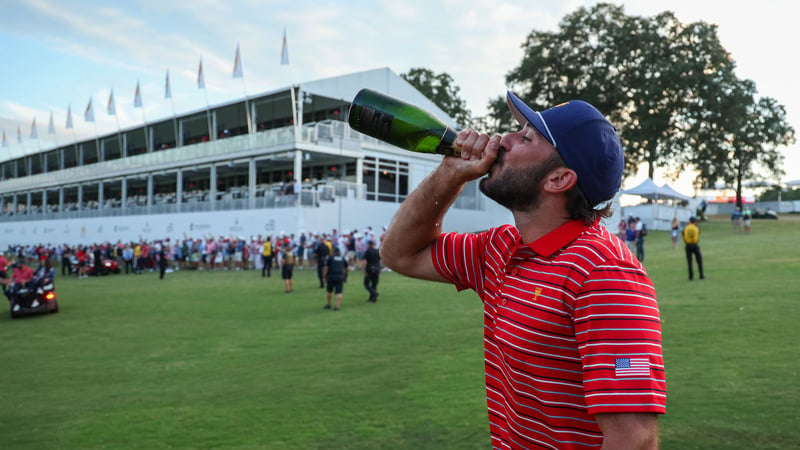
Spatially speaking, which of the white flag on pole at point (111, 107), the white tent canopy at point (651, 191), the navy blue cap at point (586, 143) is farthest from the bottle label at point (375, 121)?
the white flag on pole at point (111, 107)

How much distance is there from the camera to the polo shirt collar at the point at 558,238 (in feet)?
5.89

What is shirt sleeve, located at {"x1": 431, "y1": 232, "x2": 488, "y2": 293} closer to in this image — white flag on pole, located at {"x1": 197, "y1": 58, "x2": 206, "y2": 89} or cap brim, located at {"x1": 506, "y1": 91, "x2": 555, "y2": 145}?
cap brim, located at {"x1": 506, "y1": 91, "x2": 555, "y2": 145}

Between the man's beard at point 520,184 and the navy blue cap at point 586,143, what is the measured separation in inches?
2.4

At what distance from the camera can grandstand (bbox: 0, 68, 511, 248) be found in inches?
1340

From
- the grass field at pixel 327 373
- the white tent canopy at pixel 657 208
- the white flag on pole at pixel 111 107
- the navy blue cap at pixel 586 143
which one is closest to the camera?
the navy blue cap at pixel 586 143

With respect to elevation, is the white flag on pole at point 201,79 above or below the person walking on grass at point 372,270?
above

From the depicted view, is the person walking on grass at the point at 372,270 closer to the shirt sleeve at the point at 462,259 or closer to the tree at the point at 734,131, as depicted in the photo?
the shirt sleeve at the point at 462,259

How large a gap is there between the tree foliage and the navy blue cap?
4272cm

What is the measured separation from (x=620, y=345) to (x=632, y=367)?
0.06 m

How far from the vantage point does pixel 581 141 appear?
70.6 inches

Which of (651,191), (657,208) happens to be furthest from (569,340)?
(657,208)

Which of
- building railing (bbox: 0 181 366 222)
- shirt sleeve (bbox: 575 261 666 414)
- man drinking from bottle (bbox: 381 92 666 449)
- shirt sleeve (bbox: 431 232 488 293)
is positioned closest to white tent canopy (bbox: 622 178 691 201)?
building railing (bbox: 0 181 366 222)

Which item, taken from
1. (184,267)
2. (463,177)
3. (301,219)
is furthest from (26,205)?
(463,177)

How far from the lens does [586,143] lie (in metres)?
1.79
